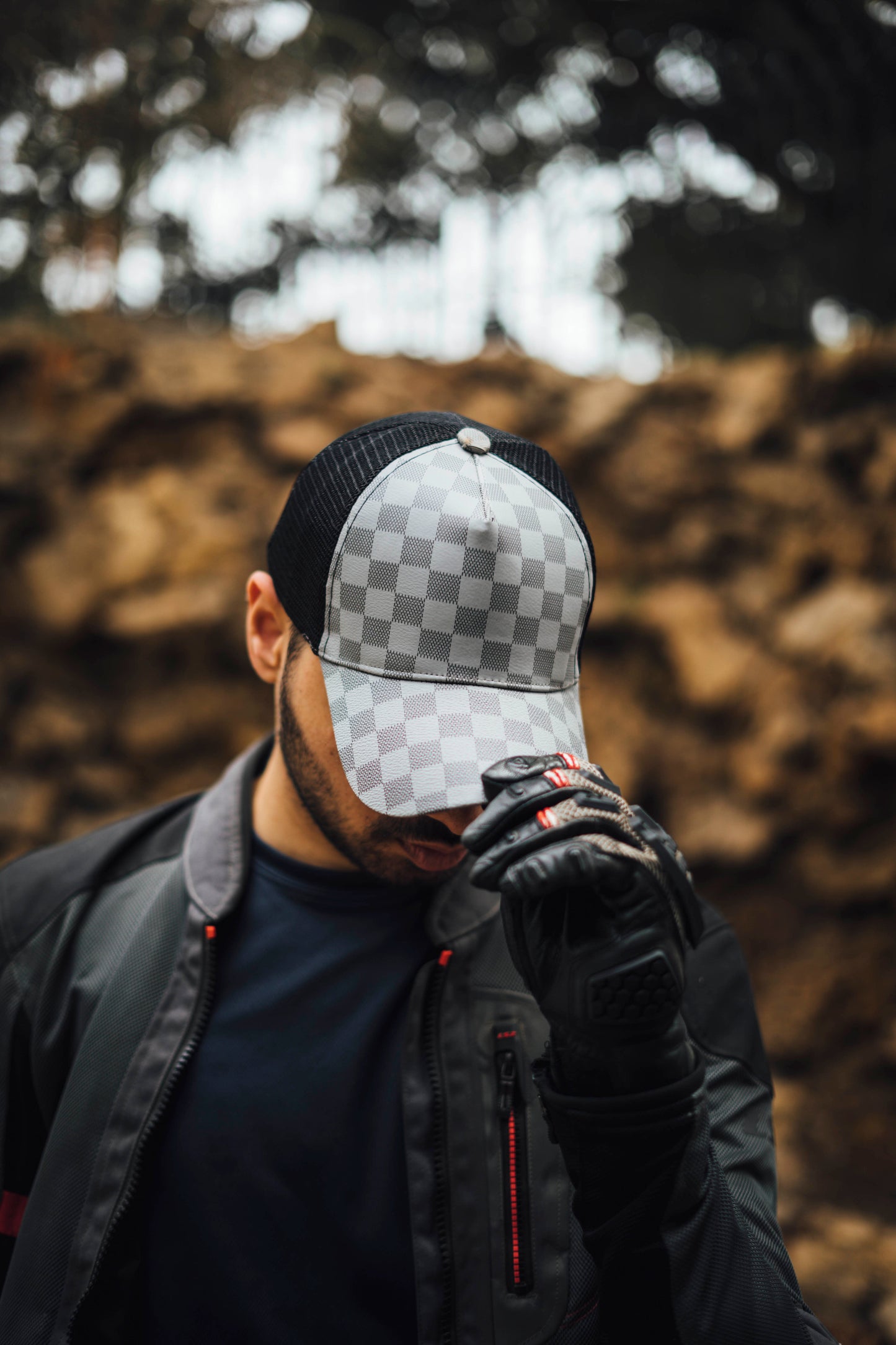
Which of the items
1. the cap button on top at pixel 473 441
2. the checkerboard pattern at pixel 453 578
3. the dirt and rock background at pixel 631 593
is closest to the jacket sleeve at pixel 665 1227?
the checkerboard pattern at pixel 453 578

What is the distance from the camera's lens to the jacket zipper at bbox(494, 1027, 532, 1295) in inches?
45.4

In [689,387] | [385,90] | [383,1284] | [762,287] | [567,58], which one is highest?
[567,58]

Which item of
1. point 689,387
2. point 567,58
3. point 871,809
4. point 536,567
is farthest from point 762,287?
point 536,567

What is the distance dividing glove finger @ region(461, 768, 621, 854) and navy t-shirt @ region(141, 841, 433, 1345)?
0.47 metres

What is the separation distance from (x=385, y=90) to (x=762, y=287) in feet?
7.80

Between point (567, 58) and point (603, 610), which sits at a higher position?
point (567, 58)

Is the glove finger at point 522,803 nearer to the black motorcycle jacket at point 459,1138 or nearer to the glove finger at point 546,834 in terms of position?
the glove finger at point 546,834

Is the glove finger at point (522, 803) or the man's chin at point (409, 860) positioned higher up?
the glove finger at point (522, 803)

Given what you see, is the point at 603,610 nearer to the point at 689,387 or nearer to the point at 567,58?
the point at 689,387

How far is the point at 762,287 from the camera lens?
4.76 meters

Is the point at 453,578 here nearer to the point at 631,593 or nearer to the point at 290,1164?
the point at 290,1164

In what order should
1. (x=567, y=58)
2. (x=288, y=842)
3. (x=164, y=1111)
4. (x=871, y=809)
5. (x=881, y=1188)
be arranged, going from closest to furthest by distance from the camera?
(x=164, y=1111), (x=288, y=842), (x=881, y=1188), (x=871, y=809), (x=567, y=58)

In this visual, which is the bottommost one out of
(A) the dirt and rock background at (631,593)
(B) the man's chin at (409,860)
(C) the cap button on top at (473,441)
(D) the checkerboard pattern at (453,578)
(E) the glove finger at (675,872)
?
(A) the dirt and rock background at (631,593)

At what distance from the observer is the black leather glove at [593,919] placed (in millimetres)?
903
